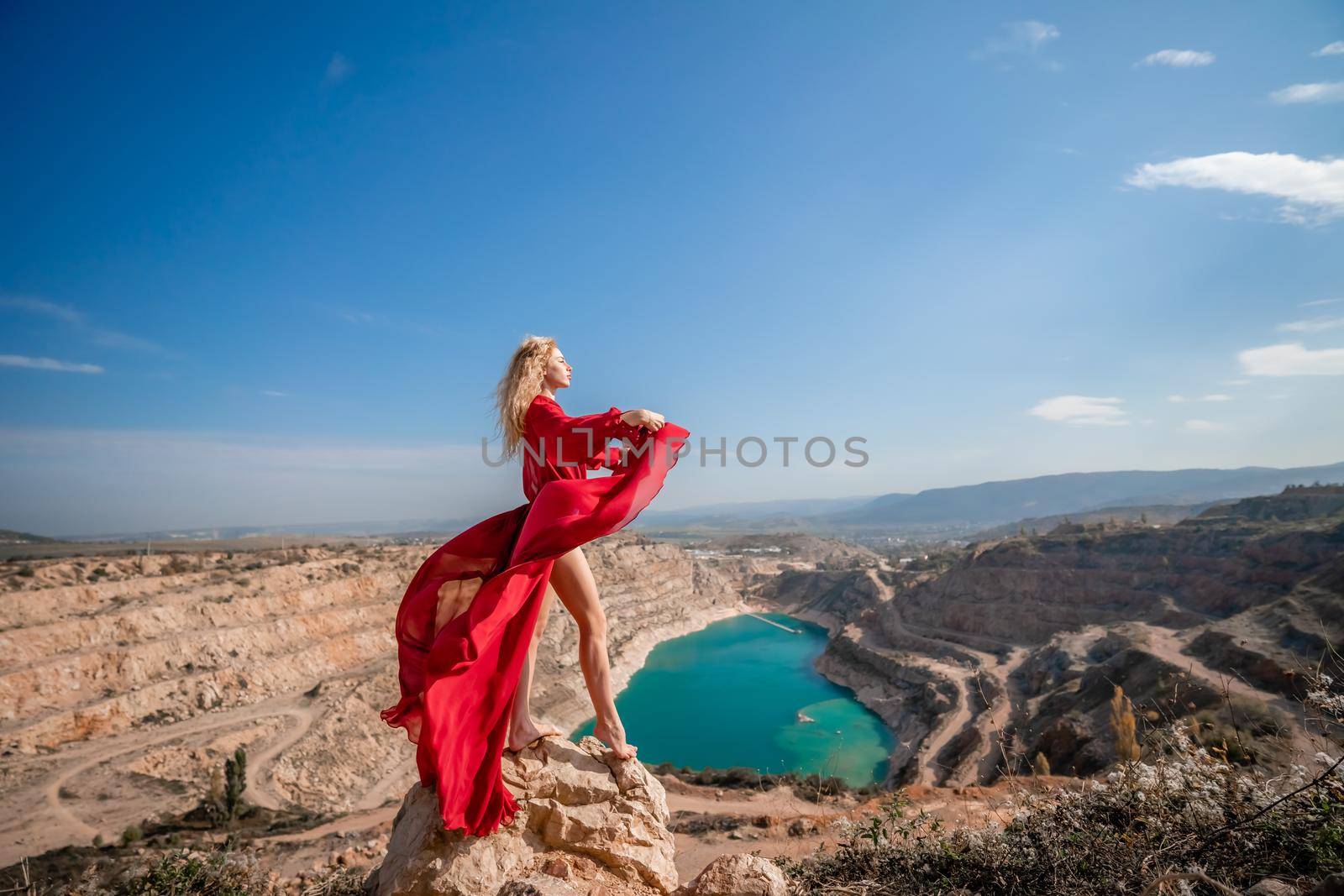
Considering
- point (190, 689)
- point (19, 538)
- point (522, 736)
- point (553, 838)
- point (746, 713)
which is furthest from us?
point (19, 538)

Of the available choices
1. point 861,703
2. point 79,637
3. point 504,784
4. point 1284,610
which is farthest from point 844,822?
point 861,703

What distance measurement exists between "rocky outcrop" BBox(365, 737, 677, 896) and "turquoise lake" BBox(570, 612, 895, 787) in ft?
59.3

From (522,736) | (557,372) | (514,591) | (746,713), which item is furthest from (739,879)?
(746,713)

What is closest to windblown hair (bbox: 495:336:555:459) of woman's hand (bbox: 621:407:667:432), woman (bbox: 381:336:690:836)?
woman (bbox: 381:336:690:836)

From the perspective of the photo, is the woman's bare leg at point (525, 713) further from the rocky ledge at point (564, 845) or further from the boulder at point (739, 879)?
the boulder at point (739, 879)

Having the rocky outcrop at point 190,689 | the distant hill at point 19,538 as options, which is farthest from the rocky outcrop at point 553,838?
the distant hill at point 19,538

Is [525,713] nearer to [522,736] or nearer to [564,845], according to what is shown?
[522,736]

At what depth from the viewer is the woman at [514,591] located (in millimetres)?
2939

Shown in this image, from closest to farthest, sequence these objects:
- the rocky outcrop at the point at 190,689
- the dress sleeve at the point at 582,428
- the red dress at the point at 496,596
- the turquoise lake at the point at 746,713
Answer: the red dress at the point at 496,596 → the dress sleeve at the point at 582,428 → the rocky outcrop at the point at 190,689 → the turquoise lake at the point at 746,713

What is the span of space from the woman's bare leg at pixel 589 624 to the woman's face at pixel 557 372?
99 cm

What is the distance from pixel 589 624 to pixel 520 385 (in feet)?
4.62

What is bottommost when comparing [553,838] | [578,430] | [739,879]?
[739,879]

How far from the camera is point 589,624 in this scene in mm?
3379

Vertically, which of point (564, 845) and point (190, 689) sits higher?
point (564, 845)
